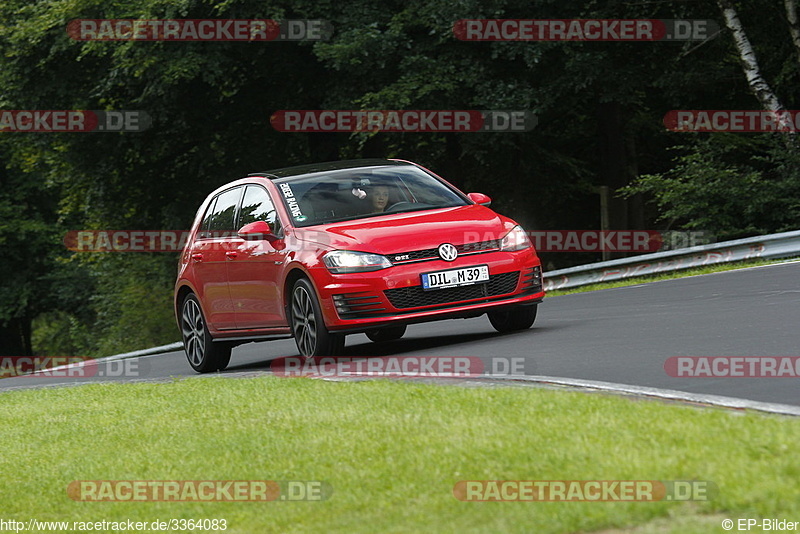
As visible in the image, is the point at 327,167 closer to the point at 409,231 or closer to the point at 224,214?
the point at 224,214

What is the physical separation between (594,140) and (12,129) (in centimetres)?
1449

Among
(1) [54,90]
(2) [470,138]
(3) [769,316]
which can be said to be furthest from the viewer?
(1) [54,90]

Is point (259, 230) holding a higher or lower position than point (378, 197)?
lower

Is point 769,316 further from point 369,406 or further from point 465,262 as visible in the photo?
point 369,406

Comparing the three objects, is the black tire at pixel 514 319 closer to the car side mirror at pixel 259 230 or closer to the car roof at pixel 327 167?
the car roof at pixel 327 167

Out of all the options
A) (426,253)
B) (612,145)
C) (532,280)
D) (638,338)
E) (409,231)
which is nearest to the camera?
(638,338)

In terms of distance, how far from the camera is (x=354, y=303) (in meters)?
12.0

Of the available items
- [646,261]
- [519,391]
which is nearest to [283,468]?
[519,391]

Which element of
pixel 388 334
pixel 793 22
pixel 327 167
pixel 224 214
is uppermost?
pixel 793 22

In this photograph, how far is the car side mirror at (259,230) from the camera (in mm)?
12672

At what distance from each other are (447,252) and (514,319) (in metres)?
1.67

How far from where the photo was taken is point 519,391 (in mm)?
8508

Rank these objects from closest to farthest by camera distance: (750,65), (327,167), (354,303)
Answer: (354,303), (327,167), (750,65)

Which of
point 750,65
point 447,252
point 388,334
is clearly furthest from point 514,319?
point 750,65
